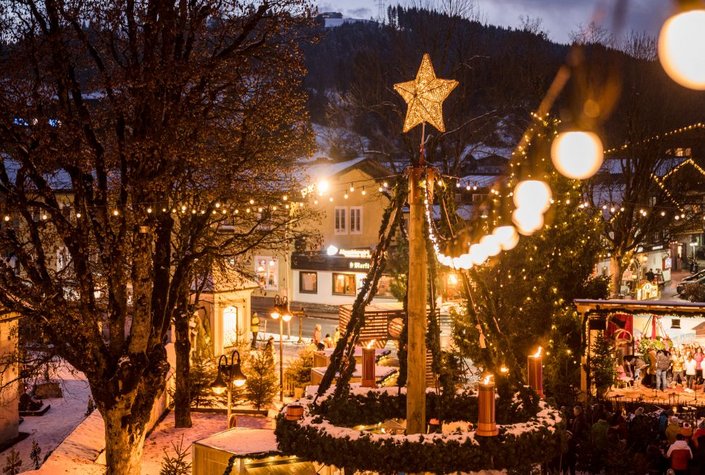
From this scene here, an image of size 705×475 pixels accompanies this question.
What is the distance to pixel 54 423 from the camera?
19562 millimetres

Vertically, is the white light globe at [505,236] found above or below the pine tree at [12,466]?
above

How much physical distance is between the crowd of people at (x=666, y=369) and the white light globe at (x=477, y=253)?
16.5 metres

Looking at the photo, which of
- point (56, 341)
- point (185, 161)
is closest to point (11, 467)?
point (56, 341)

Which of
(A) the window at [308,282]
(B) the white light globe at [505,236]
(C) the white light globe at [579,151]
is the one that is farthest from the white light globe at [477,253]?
(A) the window at [308,282]

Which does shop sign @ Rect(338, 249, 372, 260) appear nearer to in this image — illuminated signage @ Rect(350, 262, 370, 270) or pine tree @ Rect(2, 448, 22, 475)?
illuminated signage @ Rect(350, 262, 370, 270)

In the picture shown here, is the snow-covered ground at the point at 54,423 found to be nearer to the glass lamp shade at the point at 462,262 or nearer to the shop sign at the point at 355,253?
the glass lamp shade at the point at 462,262

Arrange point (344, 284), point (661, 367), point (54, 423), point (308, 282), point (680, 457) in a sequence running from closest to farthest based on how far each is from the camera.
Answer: point (680, 457), point (54, 423), point (661, 367), point (344, 284), point (308, 282)

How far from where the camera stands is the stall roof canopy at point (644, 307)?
18.9 m

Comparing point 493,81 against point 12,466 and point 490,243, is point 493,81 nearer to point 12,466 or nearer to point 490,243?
point 12,466

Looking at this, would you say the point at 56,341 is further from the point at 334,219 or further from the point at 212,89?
the point at 334,219

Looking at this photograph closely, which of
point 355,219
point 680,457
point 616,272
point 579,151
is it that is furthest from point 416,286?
point 355,219

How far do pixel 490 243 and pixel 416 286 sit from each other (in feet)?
6.65

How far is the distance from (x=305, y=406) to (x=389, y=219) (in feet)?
6.76

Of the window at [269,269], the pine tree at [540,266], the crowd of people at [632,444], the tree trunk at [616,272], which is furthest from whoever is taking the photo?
the window at [269,269]
